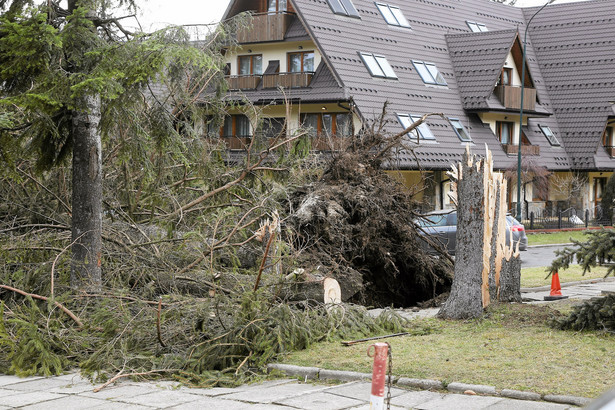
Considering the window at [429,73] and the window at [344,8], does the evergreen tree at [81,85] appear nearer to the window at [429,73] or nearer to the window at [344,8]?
the window at [344,8]

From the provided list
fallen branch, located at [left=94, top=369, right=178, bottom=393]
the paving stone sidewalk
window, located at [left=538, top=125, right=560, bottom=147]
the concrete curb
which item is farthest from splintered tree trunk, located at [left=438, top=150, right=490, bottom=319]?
window, located at [left=538, top=125, right=560, bottom=147]

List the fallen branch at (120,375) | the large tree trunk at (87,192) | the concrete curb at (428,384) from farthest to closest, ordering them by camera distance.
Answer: the large tree trunk at (87,192), the fallen branch at (120,375), the concrete curb at (428,384)

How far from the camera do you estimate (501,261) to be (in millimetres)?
12297

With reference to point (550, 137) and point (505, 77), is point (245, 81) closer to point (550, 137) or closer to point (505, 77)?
point (505, 77)

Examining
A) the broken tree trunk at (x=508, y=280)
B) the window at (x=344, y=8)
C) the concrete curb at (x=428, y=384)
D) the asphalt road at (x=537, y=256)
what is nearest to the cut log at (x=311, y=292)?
the concrete curb at (x=428, y=384)

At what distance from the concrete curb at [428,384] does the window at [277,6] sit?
29.9m

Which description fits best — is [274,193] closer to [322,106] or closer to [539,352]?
[539,352]

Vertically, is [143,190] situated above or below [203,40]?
below

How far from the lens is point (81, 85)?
909cm

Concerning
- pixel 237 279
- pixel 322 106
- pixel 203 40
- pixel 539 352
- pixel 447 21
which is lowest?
pixel 539 352

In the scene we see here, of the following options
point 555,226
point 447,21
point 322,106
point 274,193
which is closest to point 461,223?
point 274,193

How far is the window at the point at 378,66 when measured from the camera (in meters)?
34.5

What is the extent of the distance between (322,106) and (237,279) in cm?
2431

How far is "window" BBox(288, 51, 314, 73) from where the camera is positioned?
3591 centimetres
